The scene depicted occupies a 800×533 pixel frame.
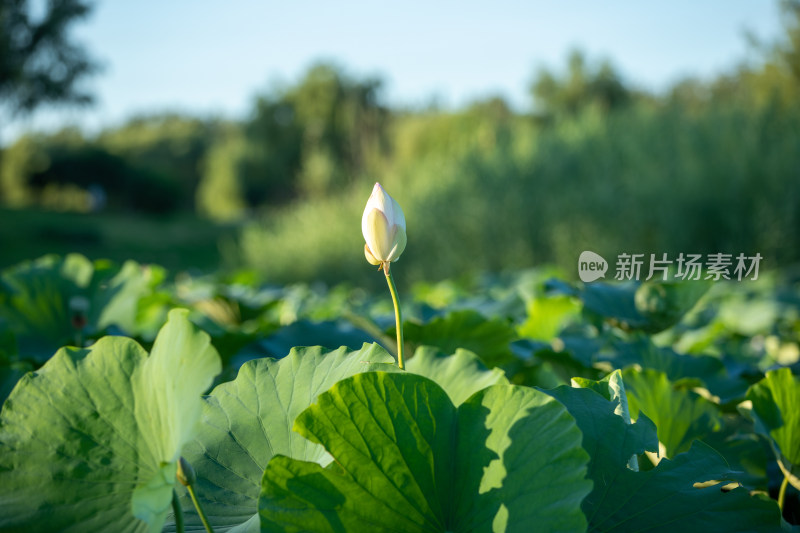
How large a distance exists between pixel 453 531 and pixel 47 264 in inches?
44.1

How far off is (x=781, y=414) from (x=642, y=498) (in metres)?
0.24

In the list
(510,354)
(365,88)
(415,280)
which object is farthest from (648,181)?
(365,88)

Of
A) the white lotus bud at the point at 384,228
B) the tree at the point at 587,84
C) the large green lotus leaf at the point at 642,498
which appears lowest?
the large green lotus leaf at the point at 642,498

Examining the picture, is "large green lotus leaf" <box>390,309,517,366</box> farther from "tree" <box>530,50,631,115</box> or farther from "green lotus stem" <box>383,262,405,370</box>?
"tree" <box>530,50,631,115</box>

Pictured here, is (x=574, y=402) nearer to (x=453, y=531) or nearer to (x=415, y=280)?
(x=453, y=531)

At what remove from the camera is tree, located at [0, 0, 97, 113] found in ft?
51.3

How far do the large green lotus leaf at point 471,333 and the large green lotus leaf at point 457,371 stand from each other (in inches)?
8.8

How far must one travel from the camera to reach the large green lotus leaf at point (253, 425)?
1.57 ft

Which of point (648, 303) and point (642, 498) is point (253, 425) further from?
point (648, 303)

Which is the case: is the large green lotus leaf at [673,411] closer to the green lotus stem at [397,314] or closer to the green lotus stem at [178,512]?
the green lotus stem at [397,314]

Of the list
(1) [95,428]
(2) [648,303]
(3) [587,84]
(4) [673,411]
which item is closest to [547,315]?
(2) [648,303]

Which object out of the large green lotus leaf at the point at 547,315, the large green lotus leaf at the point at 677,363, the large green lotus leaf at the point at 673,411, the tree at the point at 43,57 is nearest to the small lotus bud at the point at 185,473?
the large green lotus leaf at the point at 673,411

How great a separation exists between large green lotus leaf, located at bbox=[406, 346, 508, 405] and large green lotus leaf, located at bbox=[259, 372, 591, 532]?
0.41ft

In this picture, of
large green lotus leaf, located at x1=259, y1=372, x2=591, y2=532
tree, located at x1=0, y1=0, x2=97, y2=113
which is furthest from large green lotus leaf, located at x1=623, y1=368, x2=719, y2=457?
tree, located at x1=0, y1=0, x2=97, y2=113
